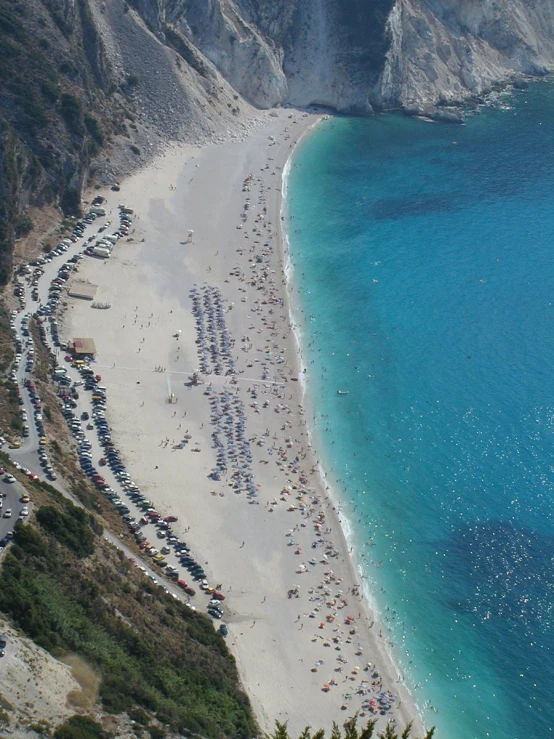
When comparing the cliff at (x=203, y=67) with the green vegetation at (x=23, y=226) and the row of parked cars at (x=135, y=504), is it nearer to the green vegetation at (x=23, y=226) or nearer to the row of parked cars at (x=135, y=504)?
the green vegetation at (x=23, y=226)

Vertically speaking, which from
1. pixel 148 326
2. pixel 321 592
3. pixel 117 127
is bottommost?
pixel 321 592

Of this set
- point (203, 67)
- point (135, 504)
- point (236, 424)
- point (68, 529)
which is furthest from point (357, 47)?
point (68, 529)

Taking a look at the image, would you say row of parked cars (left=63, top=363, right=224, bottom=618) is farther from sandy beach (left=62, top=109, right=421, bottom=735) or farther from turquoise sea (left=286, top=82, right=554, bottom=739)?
turquoise sea (left=286, top=82, right=554, bottom=739)

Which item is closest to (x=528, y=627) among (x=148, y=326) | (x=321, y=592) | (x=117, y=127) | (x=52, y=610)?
(x=321, y=592)

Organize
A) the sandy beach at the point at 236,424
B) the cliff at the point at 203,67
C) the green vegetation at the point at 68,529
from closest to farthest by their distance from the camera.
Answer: the green vegetation at the point at 68,529 < the sandy beach at the point at 236,424 < the cliff at the point at 203,67

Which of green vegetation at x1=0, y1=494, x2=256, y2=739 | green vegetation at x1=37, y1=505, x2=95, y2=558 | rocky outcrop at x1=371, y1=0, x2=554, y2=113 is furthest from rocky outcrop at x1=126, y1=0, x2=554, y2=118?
green vegetation at x1=0, y1=494, x2=256, y2=739

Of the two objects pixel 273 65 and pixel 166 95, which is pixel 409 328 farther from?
pixel 273 65

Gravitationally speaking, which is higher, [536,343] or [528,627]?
[536,343]

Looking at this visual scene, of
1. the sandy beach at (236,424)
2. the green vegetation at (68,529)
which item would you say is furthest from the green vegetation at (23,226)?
the green vegetation at (68,529)
